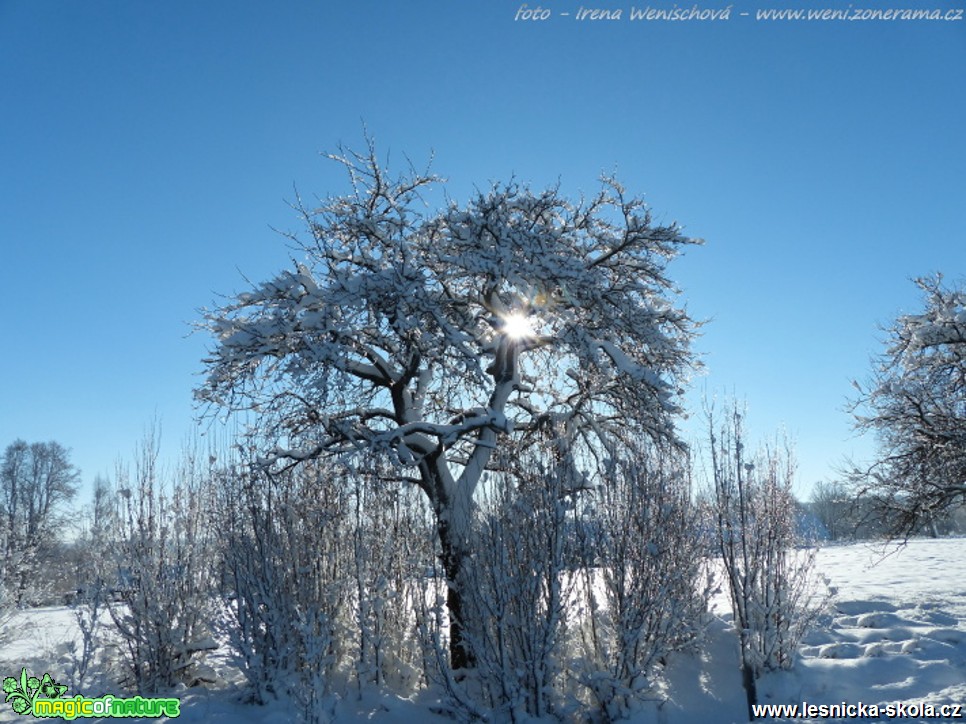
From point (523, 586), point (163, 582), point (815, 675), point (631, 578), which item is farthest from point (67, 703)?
point (815, 675)

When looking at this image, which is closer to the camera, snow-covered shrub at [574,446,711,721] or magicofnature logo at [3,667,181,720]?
snow-covered shrub at [574,446,711,721]

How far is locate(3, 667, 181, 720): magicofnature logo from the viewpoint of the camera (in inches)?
254

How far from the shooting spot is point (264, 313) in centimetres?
852

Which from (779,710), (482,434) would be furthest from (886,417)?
(482,434)

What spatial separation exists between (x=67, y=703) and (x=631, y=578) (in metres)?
6.43

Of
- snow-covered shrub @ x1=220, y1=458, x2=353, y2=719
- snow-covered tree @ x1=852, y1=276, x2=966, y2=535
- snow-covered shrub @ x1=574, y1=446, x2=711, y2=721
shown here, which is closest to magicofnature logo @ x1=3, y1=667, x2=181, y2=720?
snow-covered shrub @ x1=220, y1=458, x2=353, y2=719

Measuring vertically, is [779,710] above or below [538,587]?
below

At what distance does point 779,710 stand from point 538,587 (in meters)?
2.80

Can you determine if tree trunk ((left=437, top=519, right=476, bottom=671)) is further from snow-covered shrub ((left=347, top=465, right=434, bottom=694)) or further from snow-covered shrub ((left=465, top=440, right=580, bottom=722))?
snow-covered shrub ((left=465, top=440, right=580, bottom=722))

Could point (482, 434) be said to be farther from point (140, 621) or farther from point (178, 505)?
point (140, 621)

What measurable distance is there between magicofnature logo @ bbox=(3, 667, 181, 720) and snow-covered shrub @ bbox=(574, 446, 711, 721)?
4.69m

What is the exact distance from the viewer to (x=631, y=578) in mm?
6551

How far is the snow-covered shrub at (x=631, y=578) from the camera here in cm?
630

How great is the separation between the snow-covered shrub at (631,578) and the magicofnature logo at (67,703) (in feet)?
15.4
